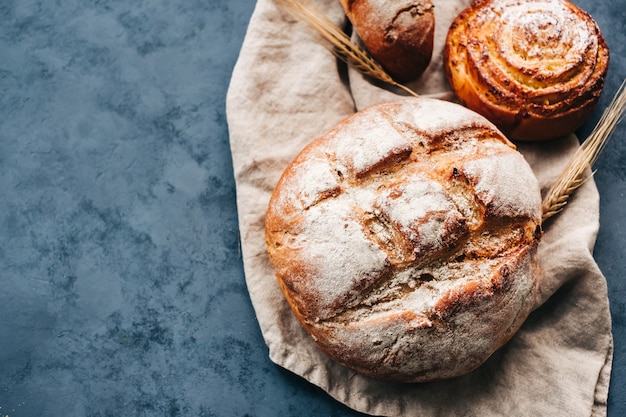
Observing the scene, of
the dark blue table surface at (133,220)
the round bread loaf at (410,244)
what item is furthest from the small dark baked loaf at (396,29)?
the dark blue table surface at (133,220)

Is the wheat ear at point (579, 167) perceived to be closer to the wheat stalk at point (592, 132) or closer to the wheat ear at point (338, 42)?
the wheat stalk at point (592, 132)

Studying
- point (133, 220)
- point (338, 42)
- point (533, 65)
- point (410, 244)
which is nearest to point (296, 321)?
point (410, 244)

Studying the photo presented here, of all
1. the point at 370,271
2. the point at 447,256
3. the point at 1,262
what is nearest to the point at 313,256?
the point at 370,271

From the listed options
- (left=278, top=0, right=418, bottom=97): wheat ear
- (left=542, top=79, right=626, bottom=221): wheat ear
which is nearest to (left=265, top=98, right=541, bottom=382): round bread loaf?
(left=542, top=79, right=626, bottom=221): wheat ear

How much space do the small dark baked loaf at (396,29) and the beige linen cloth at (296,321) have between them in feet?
0.43

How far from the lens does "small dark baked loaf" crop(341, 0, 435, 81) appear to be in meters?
1.79

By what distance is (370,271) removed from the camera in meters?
1.57

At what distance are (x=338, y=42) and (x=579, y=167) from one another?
2.79 ft

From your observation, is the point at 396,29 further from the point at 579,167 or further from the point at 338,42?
the point at 579,167

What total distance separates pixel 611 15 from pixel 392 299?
51.9 inches

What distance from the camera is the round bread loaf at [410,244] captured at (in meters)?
1.58

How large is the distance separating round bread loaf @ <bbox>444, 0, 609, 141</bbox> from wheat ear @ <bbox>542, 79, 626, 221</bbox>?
0.08m

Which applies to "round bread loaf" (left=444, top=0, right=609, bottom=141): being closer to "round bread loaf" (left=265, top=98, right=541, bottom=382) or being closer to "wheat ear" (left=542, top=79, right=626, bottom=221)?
"wheat ear" (left=542, top=79, right=626, bottom=221)

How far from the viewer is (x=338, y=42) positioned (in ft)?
6.33
